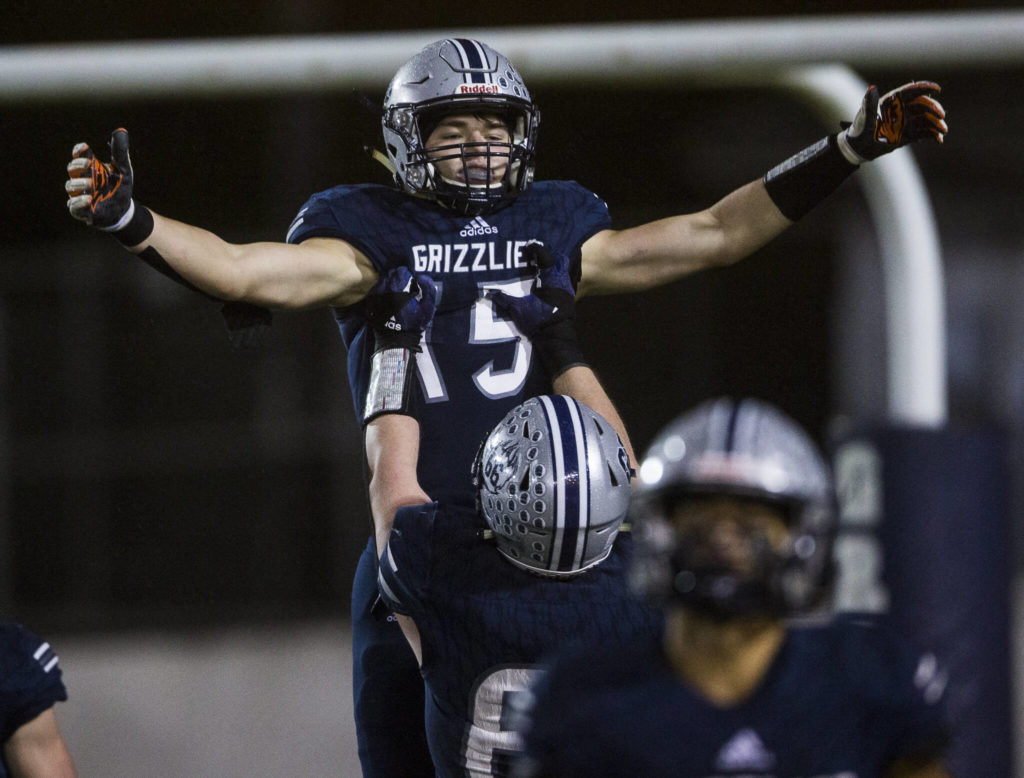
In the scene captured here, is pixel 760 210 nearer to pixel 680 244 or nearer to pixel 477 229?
pixel 680 244

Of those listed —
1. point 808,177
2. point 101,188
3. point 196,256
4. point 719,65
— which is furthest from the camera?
point 719,65

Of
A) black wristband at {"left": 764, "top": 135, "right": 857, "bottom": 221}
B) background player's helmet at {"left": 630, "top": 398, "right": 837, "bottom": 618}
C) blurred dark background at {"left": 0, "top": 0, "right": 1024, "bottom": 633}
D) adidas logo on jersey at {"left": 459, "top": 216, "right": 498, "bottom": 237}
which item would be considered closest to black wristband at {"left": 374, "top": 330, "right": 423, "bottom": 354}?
adidas logo on jersey at {"left": 459, "top": 216, "right": 498, "bottom": 237}

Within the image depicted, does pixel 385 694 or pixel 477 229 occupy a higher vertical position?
pixel 477 229

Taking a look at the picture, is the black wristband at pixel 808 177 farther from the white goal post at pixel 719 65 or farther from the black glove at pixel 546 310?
the white goal post at pixel 719 65

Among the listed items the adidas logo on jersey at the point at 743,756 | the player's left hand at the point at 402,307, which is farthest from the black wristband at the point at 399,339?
the adidas logo on jersey at the point at 743,756

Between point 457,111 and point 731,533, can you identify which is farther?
point 457,111

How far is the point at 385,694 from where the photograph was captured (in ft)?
9.19

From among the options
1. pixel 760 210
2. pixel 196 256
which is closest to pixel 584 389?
pixel 760 210

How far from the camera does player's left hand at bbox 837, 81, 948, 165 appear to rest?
8.91 feet

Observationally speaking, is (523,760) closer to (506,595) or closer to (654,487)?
(654,487)

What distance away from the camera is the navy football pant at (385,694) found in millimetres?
2781

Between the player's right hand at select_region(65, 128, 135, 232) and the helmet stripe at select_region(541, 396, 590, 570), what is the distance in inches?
33.2

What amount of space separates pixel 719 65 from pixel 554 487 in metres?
1.94

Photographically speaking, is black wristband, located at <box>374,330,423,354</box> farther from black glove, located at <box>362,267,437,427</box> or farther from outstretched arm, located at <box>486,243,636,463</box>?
outstretched arm, located at <box>486,243,636,463</box>
